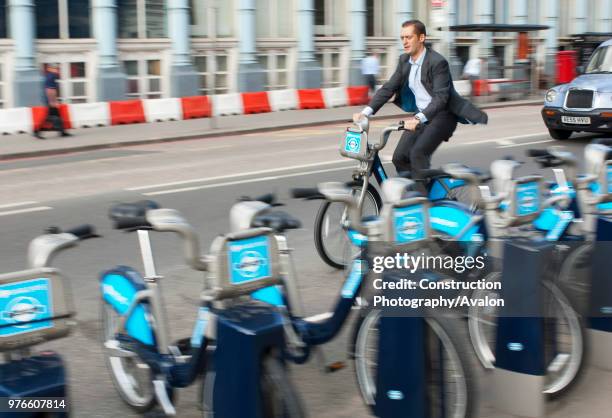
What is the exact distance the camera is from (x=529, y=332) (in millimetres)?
4137

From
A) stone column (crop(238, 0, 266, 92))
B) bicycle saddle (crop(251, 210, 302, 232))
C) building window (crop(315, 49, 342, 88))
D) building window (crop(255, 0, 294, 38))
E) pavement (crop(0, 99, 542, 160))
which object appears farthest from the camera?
building window (crop(315, 49, 342, 88))

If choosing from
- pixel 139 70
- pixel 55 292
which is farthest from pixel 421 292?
pixel 139 70

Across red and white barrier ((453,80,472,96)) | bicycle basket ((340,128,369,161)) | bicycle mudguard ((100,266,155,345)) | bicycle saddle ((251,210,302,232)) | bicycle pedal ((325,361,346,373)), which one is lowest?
bicycle pedal ((325,361,346,373))

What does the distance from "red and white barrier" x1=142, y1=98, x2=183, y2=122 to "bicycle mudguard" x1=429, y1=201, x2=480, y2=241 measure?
57.6ft

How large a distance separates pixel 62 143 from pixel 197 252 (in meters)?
14.6

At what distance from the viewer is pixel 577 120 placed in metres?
15.8

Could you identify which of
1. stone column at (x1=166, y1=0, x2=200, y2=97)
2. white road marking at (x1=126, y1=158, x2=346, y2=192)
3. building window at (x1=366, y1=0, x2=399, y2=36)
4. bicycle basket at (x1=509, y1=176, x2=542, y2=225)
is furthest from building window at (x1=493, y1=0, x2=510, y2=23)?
bicycle basket at (x1=509, y1=176, x2=542, y2=225)

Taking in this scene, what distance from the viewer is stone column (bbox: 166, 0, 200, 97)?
2462cm

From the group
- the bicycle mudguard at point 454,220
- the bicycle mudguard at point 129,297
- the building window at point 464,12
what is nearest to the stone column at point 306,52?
the building window at point 464,12

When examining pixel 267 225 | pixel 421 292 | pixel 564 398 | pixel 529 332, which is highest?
pixel 267 225

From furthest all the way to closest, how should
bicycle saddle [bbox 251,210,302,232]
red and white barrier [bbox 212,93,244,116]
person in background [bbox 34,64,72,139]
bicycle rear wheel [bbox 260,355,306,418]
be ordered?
1. red and white barrier [bbox 212,93,244,116]
2. person in background [bbox 34,64,72,139]
3. bicycle saddle [bbox 251,210,302,232]
4. bicycle rear wheel [bbox 260,355,306,418]

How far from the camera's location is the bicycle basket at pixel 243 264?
3605mm

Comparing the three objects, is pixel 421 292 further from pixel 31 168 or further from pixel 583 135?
pixel 583 135

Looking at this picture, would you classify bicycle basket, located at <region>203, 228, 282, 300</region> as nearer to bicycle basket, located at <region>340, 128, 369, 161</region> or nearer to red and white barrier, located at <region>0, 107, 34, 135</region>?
bicycle basket, located at <region>340, 128, 369, 161</region>
